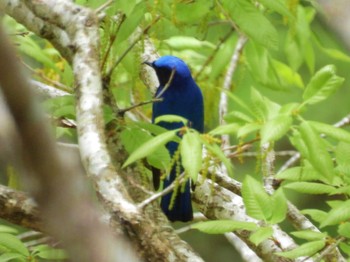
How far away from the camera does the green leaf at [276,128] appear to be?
196 cm

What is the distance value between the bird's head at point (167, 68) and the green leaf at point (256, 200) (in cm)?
96

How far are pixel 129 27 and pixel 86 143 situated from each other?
33.7 inches

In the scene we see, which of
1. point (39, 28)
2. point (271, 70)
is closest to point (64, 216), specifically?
point (39, 28)

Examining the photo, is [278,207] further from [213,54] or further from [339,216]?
[213,54]

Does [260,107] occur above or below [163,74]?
above

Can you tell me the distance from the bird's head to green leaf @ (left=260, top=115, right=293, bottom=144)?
1.09 metres

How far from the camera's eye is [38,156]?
0.56 metres

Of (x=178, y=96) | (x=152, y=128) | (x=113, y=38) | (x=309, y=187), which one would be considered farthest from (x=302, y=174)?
(x=178, y=96)

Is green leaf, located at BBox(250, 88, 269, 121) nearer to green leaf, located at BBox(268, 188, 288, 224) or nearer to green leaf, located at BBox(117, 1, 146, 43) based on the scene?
green leaf, located at BBox(268, 188, 288, 224)

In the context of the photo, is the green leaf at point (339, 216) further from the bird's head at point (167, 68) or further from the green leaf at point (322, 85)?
the bird's head at point (167, 68)

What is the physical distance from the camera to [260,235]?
205cm

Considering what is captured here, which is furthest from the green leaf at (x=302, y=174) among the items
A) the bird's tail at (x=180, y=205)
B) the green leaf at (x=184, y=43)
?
the green leaf at (x=184, y=43)

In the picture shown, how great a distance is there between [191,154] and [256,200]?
1.30ft

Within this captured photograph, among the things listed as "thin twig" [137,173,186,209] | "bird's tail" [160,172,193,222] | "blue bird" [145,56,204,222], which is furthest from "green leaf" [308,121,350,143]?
"blue bird" [145,56,204,222]
